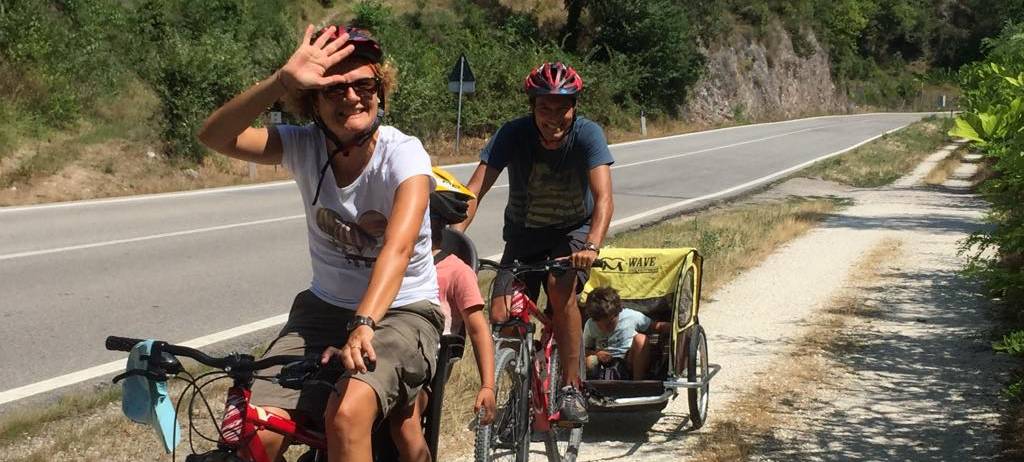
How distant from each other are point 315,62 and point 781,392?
4860 millimetres

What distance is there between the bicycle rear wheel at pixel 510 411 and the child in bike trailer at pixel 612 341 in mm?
1518

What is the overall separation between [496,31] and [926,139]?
17719 millimetres

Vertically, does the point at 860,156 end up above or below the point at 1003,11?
below

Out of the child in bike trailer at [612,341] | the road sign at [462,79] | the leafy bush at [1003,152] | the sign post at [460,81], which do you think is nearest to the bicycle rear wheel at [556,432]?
the child in bike trailer at [612,341]

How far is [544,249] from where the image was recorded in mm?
5613

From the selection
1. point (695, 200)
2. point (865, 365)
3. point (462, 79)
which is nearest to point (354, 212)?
point (865, 365)

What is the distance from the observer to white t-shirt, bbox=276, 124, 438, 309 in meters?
3.26

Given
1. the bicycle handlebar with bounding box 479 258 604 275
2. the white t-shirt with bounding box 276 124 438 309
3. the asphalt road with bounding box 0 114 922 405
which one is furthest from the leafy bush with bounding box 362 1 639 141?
the white t-shirt with bounding box 276 124 438 309

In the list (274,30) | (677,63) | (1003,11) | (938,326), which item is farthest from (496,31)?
(938,326)

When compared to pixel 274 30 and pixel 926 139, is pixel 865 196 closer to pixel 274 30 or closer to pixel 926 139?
pixel 274 30

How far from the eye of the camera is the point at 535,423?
5398 millimetres

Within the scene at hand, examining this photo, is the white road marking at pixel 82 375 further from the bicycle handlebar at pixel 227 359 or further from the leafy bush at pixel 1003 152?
the leafy bush at pixel 1003 152

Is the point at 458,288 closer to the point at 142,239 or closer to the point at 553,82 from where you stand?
the point at 553,82

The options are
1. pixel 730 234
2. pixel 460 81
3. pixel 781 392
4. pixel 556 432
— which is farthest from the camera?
pixel 460 81
